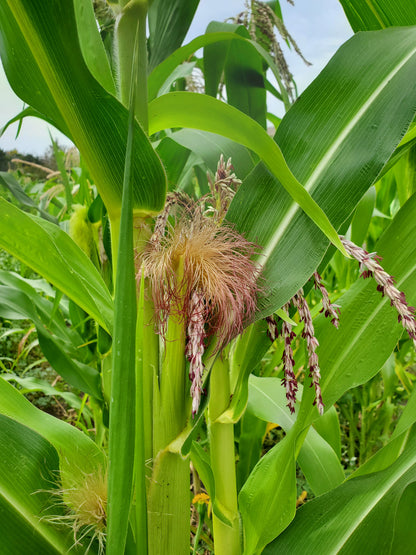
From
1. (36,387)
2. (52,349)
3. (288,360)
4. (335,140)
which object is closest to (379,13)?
(335,140)

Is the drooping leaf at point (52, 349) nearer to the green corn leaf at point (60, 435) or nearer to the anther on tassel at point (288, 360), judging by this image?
the green corn leaf at point (60, 435)

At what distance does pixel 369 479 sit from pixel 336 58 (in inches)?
16.7

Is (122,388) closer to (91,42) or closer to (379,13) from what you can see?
(91,42)

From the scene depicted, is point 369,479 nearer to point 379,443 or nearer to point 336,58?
point 336,58

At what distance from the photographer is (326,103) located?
446 mm

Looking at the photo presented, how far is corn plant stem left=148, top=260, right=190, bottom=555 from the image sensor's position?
396 millimetres

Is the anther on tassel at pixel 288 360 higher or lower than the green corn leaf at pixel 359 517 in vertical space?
higher

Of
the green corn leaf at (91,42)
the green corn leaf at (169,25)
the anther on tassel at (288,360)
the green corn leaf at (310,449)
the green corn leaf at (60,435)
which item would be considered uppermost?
the green corn leaf at (169,25)

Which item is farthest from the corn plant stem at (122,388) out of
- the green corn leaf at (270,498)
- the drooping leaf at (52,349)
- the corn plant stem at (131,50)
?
the drooping leaf at (52,349)

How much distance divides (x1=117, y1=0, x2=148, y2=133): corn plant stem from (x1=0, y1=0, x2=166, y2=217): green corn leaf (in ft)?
0.12

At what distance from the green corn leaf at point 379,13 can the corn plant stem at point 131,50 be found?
28 cm

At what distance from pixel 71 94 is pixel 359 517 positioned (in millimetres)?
471

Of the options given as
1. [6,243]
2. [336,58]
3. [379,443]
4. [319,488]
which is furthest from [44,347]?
[379,443]

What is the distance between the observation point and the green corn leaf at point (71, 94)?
0.32 metres
